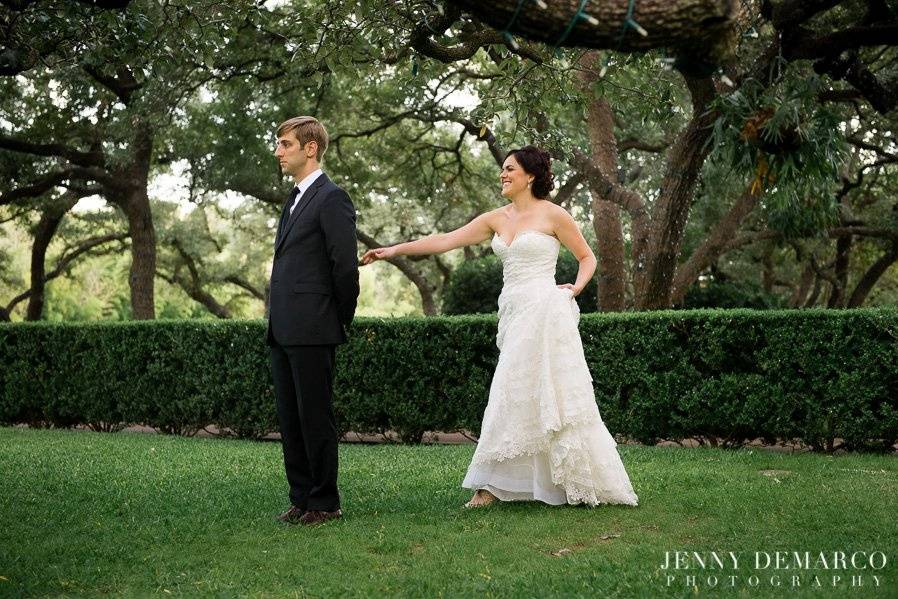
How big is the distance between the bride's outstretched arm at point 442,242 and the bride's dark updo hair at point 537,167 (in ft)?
1.38

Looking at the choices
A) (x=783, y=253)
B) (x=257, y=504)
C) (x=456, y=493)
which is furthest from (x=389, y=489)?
(x=783, y=253)

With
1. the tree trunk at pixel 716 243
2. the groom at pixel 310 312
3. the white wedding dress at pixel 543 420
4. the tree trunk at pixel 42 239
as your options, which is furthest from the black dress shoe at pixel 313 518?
the tree trunk at pixel 42 239

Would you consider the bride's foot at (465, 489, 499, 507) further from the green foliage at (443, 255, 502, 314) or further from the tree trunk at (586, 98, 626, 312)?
the green foliage at (443, 255, 502, 314)

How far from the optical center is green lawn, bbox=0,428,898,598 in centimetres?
445

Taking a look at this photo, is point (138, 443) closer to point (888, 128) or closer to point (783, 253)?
point (888, 128)

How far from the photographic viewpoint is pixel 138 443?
10758 millimetres

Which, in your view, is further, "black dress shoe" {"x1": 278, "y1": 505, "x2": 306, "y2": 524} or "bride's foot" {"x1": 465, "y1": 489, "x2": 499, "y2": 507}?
"bride's foot" {"x1": 465, "y1": 489, "x2": 499, "y2": 507}

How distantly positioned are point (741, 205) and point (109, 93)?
1264 centimetres

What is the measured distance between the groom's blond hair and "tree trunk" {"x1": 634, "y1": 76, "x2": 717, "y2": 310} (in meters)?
5.24

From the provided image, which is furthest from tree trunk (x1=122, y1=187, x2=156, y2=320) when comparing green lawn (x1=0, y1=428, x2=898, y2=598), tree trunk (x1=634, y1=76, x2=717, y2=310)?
green lawn (x1=0, y1=428, x2=898, y2=598)

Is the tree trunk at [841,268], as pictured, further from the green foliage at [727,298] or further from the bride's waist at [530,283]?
the bride's waist at [530,283]

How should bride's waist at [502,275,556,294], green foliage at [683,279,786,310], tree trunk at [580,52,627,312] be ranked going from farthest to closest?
green foliage at [683,279,786,310], tree trunk at [580,52,627,312], bride's waist at [502,275,556,294]

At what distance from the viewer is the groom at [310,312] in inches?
221

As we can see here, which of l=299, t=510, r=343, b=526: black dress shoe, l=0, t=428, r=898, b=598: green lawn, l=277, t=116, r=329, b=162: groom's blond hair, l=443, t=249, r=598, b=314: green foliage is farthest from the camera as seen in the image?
l=443, t=249, r=598, b=314: green foliage
